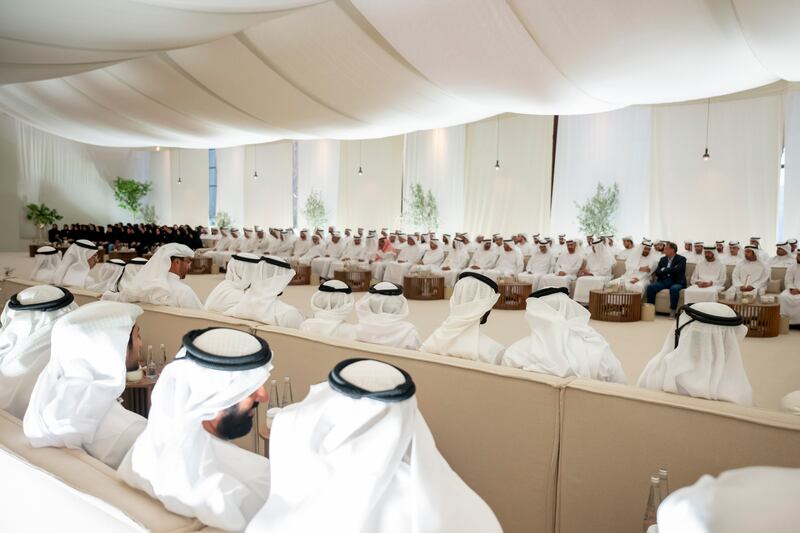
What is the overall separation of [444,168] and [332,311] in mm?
11047

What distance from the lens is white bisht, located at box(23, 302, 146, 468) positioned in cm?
189

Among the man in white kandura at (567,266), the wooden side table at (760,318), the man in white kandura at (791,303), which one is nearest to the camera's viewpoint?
the wooden side table at (760,318)

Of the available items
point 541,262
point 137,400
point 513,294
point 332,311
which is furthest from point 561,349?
point 541,262

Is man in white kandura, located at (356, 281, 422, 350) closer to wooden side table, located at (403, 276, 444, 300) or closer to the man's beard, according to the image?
the man's beard

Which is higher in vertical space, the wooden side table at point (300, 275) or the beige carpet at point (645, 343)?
the wooden side table at point (300, 275)

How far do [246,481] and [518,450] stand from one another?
1.29 metres

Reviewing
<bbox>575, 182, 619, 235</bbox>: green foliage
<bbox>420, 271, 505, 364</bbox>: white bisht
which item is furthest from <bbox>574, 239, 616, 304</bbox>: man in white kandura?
<bbox>420, 271, 505, 364</bbox>: white bisht

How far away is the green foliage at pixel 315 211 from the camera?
17062 millimetres

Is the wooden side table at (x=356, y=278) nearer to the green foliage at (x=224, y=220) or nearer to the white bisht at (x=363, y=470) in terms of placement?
the green foliage at (x=224, y=220)

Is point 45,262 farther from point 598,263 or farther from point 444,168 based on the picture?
point 444,168

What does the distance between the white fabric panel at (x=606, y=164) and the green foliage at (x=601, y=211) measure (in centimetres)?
11

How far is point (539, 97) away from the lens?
920 cm

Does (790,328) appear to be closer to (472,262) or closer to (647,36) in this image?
(647,36)

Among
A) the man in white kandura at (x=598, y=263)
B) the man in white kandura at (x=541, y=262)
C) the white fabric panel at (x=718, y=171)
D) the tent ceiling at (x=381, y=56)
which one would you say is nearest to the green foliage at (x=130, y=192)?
the tent ceiling at (x=381, y=56)
